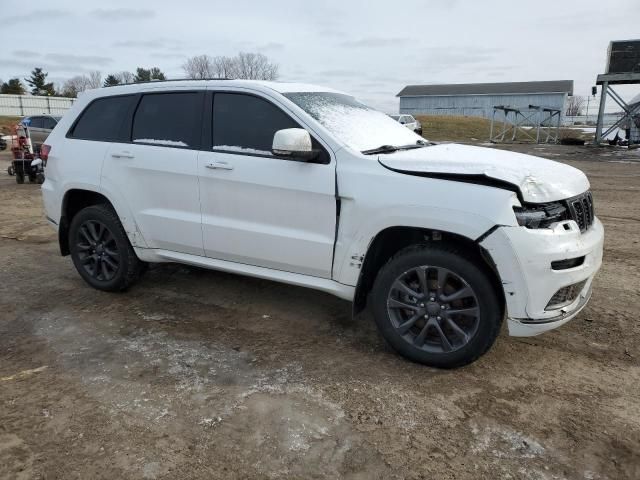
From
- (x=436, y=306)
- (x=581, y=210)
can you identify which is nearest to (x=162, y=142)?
(x=436, y=306)

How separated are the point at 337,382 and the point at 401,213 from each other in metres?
1.15

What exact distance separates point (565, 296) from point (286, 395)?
1.83 meters

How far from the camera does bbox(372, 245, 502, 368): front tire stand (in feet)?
10.5

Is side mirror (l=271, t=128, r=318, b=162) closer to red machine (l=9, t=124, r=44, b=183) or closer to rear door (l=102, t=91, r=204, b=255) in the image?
rear door (l=102, t=91, r=204, b=255)

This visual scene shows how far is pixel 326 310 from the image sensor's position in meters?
4.52

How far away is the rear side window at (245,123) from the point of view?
12.6 ft

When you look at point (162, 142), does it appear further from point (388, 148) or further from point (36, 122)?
point (36, 122)

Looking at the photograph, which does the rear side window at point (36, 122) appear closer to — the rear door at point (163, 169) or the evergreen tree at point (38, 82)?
the rear door at point (163, 169)

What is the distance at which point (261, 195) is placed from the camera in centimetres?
379

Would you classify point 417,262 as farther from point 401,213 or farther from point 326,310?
point 326,310

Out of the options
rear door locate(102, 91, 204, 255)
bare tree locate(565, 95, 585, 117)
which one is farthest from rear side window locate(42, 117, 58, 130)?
bare tree locate(565, 95, 585, 117)

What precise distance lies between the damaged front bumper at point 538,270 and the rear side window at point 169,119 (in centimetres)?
251

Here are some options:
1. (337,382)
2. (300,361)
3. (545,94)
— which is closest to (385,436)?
(337,382)

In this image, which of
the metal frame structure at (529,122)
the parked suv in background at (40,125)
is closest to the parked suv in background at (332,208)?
the parked suv in background at (40,125)
